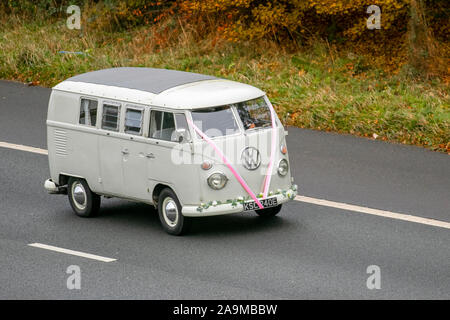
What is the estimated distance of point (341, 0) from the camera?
816 inches

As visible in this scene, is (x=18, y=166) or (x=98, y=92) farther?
(x=18, y=166)

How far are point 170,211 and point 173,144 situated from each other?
A: 36.9 inches

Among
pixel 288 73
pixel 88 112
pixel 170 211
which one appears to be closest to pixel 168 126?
pixel 170 211

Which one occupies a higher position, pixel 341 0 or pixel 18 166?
pixel 341 0

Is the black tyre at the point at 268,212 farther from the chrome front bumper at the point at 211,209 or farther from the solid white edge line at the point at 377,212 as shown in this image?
the chrome front bumper at the point at 211,209

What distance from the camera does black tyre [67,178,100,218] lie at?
13.3m

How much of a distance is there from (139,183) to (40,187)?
317 cm

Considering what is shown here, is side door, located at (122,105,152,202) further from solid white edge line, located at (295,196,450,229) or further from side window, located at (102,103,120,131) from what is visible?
solid white edge line, located at (295,196,450,229)

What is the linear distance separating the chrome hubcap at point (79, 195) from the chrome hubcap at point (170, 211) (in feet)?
5.02

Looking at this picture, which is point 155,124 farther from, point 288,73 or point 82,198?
point 288,73

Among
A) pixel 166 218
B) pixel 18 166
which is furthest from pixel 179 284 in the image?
pixel 18 166

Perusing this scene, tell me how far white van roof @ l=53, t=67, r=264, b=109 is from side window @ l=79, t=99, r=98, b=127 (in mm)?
140
